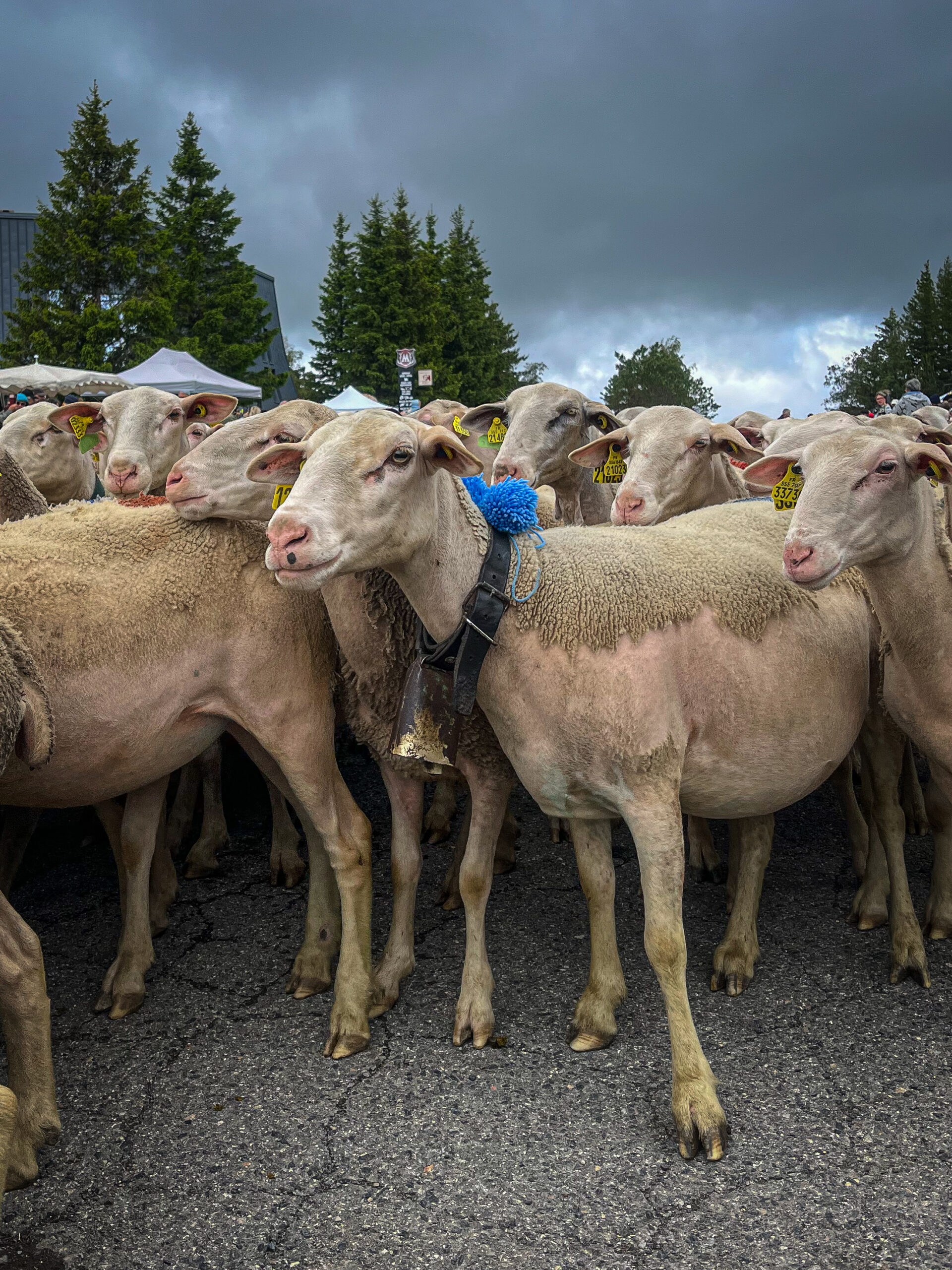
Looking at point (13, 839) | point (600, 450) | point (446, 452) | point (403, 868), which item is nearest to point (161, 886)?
point (13, 839)

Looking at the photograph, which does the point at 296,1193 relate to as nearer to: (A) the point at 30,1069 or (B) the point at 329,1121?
(B) the point at 329,1121

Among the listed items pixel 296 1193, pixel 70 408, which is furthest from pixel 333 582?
pixel 70 408

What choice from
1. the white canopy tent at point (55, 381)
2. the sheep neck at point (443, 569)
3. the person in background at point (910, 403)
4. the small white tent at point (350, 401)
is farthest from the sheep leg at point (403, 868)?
the small white tent at point (350, 401)

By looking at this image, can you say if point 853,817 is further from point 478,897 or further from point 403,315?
point 403,315

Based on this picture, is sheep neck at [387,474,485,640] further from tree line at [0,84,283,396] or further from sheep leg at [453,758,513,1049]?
tree line at [0,84,283,396]

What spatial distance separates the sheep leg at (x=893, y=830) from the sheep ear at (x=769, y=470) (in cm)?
91

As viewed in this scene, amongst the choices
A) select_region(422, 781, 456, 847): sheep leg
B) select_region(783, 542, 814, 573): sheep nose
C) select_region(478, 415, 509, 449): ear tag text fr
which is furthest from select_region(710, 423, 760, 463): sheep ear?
select_region(422, 781, 456, 847): sheep leg

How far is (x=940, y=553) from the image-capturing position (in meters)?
2.86

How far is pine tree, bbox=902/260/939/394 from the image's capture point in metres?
50.2

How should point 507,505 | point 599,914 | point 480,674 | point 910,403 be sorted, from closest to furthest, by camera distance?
point 480,674 → point 507,505 → point 599,914 → point 910,403

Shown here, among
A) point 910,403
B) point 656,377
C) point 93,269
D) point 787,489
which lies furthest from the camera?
point 656,377

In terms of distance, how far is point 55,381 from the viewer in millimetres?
14586

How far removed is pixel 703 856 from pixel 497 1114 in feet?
5.96

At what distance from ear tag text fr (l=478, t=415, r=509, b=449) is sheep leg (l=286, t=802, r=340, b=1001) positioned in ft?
6.64
